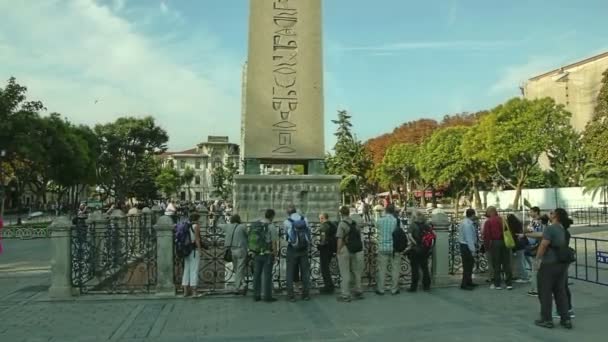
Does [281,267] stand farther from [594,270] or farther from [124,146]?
[124,146]

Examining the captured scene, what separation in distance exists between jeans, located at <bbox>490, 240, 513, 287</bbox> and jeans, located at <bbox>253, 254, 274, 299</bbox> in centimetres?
414

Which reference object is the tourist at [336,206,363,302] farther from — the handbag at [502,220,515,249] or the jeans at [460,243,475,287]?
the handbag at [502,220,515,249]

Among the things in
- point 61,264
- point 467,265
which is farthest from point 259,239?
point 467,265

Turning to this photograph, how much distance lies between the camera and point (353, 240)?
9641 mm

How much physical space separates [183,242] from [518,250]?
6.39 metres

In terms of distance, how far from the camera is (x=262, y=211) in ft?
45.4

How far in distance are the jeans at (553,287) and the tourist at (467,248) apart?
3043 mm

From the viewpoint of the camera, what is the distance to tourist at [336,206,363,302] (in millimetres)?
9547

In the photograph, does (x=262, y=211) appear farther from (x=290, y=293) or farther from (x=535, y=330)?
(x=535, y=330)

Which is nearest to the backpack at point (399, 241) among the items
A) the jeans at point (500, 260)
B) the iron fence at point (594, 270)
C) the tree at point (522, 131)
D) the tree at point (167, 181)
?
the jeans at point (500, 260)

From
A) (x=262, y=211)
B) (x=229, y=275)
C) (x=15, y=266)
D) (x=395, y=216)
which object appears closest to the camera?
(x=395, y=216)

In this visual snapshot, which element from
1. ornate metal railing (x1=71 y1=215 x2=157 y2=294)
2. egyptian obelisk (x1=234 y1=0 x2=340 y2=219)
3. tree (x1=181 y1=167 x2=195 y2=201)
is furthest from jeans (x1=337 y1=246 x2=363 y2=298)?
tree (x1=181 y1=167 x2=195 y2=201)

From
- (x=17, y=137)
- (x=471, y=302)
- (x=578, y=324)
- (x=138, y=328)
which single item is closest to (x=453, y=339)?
(x=578, y=324)

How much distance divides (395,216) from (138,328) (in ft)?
16.0
